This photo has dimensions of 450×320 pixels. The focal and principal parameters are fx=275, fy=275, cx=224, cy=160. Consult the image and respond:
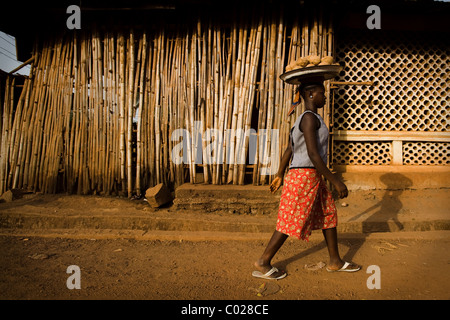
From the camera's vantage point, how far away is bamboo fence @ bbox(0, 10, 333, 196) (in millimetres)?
4492

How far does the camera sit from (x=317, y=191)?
239 cm

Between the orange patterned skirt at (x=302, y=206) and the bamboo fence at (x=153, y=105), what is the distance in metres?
2.08

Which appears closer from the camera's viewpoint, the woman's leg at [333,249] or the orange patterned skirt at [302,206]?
the orange patterned skirt at [302,206]

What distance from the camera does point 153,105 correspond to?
4.67 meters

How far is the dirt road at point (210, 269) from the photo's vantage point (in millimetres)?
2145

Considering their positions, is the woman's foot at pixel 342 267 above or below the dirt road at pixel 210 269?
above

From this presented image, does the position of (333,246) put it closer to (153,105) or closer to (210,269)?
(210,269)

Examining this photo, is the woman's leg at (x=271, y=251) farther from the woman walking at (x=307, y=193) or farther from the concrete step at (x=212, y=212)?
the concrete step at (x=212, y=212)

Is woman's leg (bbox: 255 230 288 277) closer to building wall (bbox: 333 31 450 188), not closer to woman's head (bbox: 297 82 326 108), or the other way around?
woman's head (bbox: 297 82 326 108)

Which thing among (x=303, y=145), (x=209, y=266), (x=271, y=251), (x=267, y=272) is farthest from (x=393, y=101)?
(x=209, y=266)

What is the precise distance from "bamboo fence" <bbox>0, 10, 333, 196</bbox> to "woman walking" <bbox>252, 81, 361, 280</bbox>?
6.65 ft

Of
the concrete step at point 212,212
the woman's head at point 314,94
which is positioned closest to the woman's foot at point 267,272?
the concrete step at point 212,212

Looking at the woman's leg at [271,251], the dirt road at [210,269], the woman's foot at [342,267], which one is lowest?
the dirt road at [210,269]
